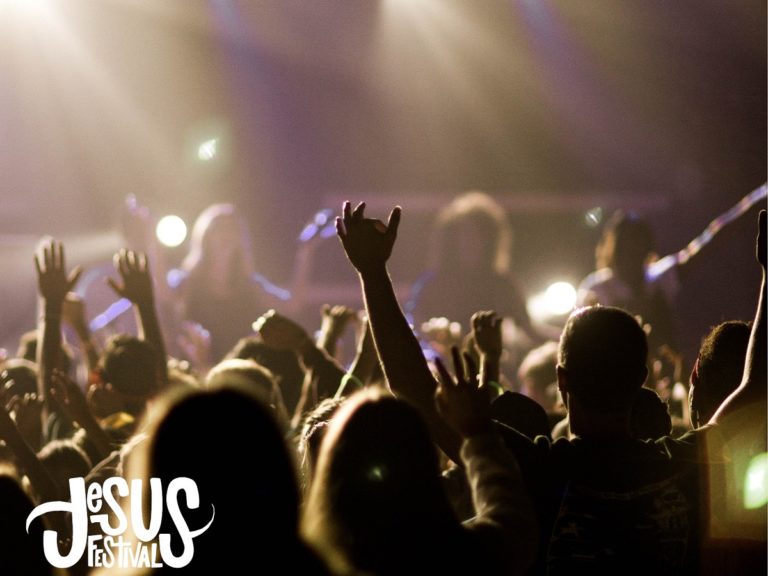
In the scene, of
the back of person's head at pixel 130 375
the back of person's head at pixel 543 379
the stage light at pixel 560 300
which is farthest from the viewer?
the stage light at pixel 560 300

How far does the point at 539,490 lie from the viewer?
192 cm

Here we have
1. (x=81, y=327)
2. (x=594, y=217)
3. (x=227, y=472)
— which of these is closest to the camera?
(x=227, y=472)

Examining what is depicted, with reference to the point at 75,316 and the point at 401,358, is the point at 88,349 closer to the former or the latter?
the point at 75,316

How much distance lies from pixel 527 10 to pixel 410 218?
2.62 meters

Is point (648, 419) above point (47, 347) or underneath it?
underneath

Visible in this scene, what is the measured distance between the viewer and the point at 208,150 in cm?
1103

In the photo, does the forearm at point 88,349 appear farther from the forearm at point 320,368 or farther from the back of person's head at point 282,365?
the forearm at point 320,368

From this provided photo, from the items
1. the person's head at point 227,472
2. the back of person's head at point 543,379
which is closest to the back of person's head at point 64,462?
the person's head at point 227,472

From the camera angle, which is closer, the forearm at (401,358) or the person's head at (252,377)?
the forearm at (401,358)

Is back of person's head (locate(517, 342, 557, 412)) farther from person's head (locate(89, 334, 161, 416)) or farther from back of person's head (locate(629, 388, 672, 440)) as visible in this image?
back of person's head (locate(629, 388, 672, 440))

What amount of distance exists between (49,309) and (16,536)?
2229 mm

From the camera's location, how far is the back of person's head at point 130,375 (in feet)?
11.1

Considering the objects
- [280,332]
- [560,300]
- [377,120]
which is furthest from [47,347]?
[377,120]

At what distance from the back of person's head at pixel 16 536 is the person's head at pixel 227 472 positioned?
12.0 inches
